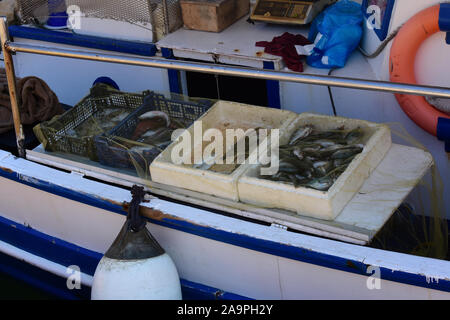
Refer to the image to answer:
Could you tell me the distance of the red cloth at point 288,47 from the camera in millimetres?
3990

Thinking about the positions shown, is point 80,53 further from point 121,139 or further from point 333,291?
point 333,291

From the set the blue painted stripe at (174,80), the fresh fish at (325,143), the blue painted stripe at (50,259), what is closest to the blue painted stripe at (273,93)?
the blue painted stripe at (174,80)

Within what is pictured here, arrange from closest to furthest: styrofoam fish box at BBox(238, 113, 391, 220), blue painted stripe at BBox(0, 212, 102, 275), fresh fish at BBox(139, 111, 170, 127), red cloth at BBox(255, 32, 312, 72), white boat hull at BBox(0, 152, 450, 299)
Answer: white boat hull at BBox(0, 152, 450, 299), styrofoam fish box at BBox(238, 113, 391, 220), blue painted stripe at BBox(0, 212, 102, 275), fresh fish at BBox(139, 111, 170, 127), red cloth at BBox(255, 32, 312, 72)

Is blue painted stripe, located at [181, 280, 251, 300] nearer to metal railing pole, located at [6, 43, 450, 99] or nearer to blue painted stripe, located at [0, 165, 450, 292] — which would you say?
blue painted stripe, located at [0, 165, 450, 292]

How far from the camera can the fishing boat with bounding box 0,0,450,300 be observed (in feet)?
8.98

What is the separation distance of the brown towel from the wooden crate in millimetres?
1119

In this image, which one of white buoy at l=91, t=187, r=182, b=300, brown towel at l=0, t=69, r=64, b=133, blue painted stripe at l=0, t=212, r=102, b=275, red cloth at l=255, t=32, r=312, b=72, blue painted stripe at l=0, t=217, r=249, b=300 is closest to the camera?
white buoy at l=91, t=187, r=182, b=300

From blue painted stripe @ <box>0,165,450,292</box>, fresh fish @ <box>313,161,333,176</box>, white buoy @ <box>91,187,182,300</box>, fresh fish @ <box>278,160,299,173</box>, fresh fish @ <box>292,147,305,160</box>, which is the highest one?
fresh fish @ <box>292,147,305,160</box>

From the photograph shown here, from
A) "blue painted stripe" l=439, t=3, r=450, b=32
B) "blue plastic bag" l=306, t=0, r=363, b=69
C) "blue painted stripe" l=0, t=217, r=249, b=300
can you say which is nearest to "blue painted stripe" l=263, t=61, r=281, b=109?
"blue plastic bag" l=306, t=0, r=363, b=69

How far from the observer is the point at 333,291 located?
9.33ft

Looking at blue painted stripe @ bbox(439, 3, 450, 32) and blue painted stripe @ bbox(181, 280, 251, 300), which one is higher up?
blue painted stripe @ bbox(439, 3, 450, 32)
